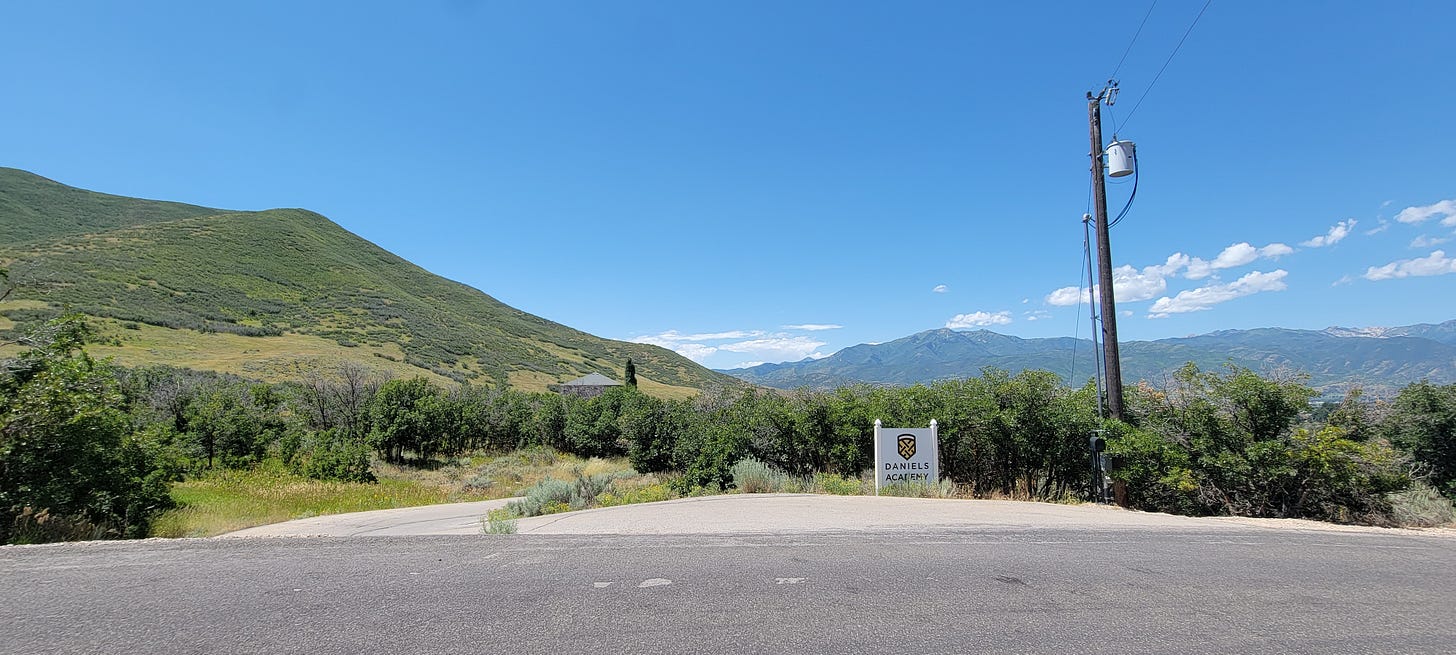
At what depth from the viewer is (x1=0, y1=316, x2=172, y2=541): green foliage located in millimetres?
7668

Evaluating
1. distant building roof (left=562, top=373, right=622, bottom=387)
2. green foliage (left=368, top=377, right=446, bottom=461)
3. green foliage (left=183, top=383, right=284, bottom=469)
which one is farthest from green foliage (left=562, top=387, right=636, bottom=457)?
distant building roof (left=562, top=373, right=622, bottom=387)

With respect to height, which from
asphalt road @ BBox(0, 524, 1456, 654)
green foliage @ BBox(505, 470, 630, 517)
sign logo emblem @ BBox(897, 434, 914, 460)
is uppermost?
sign logo emblem @ BBox(897, 434, 914, 460)

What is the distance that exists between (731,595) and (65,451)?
9287 millimetres

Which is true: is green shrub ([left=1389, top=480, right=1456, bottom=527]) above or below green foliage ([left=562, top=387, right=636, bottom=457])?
above

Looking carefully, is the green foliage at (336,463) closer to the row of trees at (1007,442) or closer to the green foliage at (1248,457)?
the row of trees at (1007,442)

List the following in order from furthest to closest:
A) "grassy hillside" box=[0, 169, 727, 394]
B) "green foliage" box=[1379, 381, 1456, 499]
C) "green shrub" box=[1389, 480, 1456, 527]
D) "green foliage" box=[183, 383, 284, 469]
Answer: "grassy hillside" box=[0, 169, 727, 394] < "green foliage" box=[183, 383, 284, 469] < "green foliage" box=[1379, 381, 1456, 499] < "green shrub" box=[1389, 480, 1456, 527]

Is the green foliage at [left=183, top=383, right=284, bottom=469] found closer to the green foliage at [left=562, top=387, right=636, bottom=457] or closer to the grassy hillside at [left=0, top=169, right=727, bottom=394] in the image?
the grassy hillside at [left=0, top=169, right=727, bottom=394]

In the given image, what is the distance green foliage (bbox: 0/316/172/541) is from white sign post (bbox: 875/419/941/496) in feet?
37.0

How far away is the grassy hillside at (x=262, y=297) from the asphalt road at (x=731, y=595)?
8.16m

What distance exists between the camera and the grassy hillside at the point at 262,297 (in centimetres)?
5131

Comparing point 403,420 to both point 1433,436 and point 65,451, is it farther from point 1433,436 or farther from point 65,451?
point 1433,436

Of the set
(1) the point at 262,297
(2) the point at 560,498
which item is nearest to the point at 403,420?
(2) the point at 560,498

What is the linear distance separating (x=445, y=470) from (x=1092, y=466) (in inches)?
995

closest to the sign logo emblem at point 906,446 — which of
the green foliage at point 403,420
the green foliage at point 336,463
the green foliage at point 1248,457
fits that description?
the green foliage at point 1248,457
